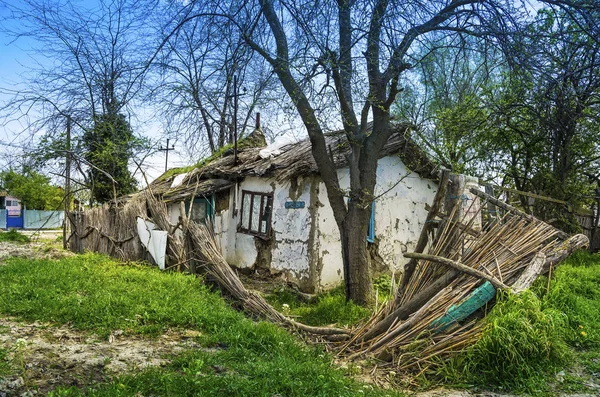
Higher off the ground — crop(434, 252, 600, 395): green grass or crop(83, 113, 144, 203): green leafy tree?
crop(83, 113, 144, 203): green leafy tree

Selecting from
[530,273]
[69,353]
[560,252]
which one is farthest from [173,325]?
[560,252]

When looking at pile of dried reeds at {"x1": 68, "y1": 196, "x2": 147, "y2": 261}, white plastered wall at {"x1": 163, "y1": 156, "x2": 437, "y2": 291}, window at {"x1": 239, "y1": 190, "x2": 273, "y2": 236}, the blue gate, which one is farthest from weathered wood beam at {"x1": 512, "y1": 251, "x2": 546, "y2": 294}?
the blue gate

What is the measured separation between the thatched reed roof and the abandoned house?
2cm

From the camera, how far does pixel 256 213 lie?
1072cm

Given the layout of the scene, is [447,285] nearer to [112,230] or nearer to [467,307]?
[467,307]

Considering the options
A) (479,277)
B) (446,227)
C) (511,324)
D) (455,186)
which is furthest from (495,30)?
(511,324)

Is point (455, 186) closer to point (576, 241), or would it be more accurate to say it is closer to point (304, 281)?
point (576, 241)

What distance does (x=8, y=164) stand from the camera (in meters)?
11.4

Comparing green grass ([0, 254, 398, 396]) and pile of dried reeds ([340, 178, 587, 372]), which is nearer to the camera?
green grass ([0, 254, 398, 396])

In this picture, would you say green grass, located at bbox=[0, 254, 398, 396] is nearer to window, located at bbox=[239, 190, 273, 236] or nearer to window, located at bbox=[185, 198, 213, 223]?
window, located at bbox=[239, 190, 273, 236]

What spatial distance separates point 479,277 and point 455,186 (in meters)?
1.79

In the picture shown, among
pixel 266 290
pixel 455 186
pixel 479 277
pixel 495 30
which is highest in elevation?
pixel 495 30

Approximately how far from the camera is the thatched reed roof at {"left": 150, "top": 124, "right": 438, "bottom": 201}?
9281 millimetres

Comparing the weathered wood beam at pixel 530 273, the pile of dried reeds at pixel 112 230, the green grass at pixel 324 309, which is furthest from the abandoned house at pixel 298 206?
the weathered wood beam at pixel 530 273
